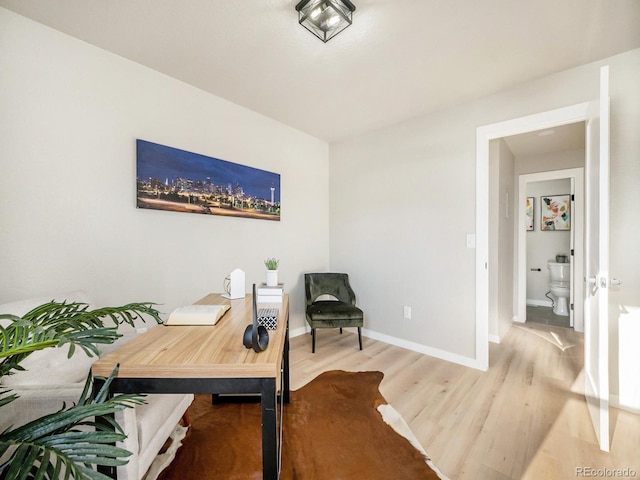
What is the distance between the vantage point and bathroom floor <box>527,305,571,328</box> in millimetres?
3791

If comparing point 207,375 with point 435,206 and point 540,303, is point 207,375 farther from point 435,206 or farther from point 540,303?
point 540,303

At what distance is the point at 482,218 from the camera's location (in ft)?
8.16

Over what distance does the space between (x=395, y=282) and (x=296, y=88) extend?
87.7 inches

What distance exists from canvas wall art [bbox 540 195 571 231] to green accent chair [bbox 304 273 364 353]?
410 cm

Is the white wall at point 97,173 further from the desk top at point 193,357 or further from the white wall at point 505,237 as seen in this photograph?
the white wall at point 505,237

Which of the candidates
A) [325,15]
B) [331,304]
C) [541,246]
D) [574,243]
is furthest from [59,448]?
[541,246]

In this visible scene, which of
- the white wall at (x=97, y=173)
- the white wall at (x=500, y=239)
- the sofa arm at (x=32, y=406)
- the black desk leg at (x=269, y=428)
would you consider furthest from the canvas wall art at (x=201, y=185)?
the white wall at (x=500, y=239)

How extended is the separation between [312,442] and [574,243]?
4.21 meters

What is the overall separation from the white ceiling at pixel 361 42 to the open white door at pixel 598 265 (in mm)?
497

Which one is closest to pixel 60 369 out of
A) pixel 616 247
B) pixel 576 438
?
pixel 576 438

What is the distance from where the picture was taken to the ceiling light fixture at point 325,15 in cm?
150

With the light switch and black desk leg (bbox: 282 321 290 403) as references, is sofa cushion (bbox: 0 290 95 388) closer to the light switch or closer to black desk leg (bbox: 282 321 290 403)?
black desk leg (bbox: 282 321 290 403)
